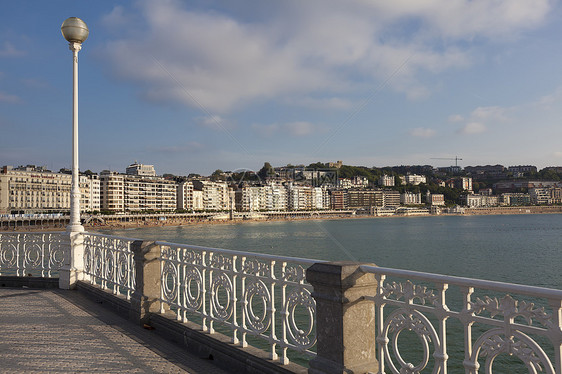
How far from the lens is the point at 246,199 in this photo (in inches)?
7756

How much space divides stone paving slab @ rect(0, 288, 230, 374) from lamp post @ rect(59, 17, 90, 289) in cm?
166

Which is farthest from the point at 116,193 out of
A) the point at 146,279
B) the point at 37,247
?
the point at 146,279

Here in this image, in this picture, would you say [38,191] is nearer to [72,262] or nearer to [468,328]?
[72,262]

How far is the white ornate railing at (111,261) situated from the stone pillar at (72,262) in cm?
15

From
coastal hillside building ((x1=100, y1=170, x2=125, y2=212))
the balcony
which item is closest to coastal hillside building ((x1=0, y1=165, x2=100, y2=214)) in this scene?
coastal hillside building ((x1=100, y1=170, x2=125, y2=212))

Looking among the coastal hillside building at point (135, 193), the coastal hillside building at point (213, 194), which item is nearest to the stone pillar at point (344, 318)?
the coastal hillside building at point (135, 193)

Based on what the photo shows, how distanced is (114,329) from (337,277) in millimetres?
4173

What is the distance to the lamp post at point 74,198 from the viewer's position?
9.72 metres

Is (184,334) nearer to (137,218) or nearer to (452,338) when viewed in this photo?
(452,338)

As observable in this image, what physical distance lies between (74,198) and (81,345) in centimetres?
522

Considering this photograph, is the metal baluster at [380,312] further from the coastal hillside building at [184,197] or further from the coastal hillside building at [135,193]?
the coastal hillside building at [184,197]

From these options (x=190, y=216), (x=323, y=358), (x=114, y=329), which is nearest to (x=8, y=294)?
(x=114, y=329)

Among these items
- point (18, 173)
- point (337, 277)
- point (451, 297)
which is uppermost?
point (18, 173)

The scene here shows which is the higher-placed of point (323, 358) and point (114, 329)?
point (323, 358)
